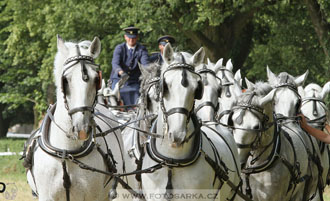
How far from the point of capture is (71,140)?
7000 millimetres

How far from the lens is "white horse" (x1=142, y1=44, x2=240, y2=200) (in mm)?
6445

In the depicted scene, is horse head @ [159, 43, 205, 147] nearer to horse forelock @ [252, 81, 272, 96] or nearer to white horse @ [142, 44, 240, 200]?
white horse @ [142, 44, 240, 200]

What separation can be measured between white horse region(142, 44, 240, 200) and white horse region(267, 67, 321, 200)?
3.25 m

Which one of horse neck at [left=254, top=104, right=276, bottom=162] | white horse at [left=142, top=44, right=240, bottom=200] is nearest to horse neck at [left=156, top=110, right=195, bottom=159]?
white horse at [left=142, top=44, right=240, bottom=200]

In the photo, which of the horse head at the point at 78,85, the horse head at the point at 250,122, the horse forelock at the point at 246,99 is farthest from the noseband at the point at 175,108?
the horse forelock at the point at 246,99

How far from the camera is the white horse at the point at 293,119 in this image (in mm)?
10141

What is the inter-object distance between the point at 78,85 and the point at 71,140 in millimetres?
650

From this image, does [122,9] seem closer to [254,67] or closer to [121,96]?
[254,67]

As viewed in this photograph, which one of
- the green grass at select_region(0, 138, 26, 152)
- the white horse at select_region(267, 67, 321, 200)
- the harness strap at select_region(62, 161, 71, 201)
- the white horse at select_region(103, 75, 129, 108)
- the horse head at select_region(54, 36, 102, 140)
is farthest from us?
the green grass at select_region(0, 138, 26, 152)

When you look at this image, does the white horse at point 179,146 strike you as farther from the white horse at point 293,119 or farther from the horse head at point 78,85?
the white horse at point 293,119

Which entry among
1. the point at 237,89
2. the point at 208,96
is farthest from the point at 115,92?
the point at 208,96

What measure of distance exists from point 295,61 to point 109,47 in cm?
673

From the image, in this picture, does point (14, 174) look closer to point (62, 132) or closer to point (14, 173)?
point (14, 173)

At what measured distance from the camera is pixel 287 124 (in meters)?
10.8
